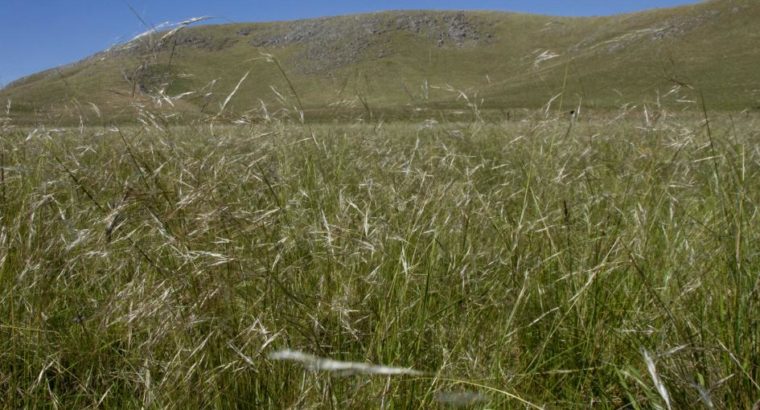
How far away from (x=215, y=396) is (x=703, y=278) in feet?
3.98

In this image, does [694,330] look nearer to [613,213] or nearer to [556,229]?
[556,229]

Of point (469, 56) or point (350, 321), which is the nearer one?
point (350, 321)

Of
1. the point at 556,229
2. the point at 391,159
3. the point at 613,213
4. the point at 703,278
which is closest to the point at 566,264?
the point at 556,229

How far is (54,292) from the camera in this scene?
1.61 metres

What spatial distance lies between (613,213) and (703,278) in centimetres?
79

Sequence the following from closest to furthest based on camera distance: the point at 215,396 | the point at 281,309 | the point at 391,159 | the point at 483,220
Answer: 1. the point at 215,396
2. the point at 281,309
3. the point at 483,220
4. the point at 391,159

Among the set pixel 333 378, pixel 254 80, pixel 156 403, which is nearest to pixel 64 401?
pixel 156 403

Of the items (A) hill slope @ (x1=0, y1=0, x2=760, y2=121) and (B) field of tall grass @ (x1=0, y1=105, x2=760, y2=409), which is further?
(A) hill slope @ (x1=0, y1=0, x2=760, y2=121)

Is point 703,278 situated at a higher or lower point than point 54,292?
lower

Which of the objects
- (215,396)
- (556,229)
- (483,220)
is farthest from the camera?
(483,220)

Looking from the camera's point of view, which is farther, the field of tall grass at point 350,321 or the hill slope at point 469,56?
the hill slope at point 469,56

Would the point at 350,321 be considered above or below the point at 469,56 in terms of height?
above

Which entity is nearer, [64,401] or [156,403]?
[156,403]

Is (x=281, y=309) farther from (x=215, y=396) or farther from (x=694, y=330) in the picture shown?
(x=694, y=330)
